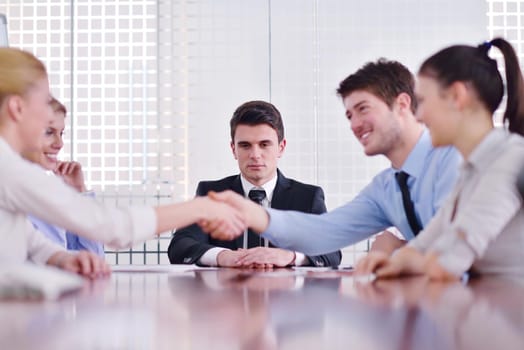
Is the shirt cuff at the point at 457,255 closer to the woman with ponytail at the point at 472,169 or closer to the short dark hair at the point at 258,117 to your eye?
the woman with ponytail at the point at 472,169

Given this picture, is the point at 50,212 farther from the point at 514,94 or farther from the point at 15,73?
the point at 514,94

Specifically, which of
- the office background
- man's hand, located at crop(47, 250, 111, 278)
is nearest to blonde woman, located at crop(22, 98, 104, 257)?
man's hand, located at crop(47, 250, 111, 278)

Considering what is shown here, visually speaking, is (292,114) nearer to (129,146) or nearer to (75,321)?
(129,146)

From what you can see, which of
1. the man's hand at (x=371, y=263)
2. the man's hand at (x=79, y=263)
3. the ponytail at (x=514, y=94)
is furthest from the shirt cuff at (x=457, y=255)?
the man's hand at (x=79, y=263)

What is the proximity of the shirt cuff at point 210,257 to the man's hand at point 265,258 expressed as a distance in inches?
6.5

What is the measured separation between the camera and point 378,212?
232cm

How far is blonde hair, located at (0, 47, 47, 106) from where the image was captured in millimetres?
1560

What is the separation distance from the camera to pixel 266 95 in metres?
5.12

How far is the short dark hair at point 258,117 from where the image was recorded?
308cm

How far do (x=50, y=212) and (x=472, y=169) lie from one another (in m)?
0.87

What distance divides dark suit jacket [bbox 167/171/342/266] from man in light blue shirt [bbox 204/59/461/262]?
46 cm

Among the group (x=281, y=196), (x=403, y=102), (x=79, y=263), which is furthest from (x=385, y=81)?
(x=79, y=263)

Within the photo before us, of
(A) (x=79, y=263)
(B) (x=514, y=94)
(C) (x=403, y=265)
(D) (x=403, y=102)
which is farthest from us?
(D) (x=403, y=102)

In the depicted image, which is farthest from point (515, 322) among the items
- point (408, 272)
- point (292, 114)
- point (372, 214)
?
point (292, 114)
